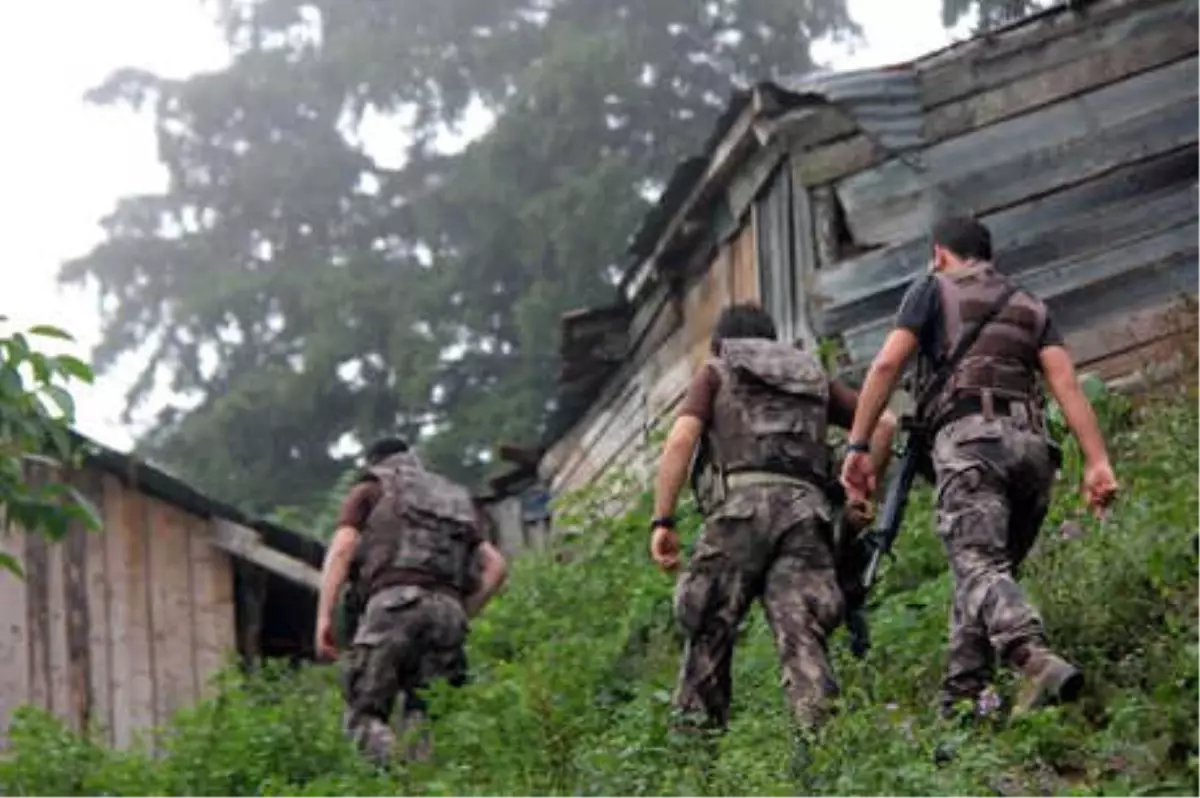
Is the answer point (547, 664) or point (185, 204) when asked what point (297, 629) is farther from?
point (185, 204)

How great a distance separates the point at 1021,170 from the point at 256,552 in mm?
6612

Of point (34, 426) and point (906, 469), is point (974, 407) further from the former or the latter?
point (34, 426)

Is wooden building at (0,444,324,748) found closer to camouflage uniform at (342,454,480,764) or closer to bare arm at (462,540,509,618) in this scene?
bare arm at (462,540,509,618)

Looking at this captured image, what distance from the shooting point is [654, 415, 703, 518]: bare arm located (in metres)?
8.31

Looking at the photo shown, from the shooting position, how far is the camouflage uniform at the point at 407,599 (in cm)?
1055

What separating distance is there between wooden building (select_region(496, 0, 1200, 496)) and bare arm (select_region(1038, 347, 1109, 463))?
19.2ft

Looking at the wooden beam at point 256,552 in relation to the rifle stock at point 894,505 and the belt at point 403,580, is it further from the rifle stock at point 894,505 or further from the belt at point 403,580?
the rifle stock at point 894,505

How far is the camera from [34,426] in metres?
7.49

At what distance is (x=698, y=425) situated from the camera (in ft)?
27.7

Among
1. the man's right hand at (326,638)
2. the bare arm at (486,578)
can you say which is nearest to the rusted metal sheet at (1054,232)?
the bare arm at (486,578)

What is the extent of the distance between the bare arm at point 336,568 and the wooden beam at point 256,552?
6.60m

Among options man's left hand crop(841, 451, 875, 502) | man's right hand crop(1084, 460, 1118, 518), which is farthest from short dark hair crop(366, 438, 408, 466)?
man's right hand crop(1084, 460, 1118, 518)

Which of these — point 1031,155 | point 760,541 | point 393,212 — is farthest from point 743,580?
point 393,212

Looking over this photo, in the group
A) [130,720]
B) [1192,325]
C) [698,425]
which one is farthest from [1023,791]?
[130,720]
